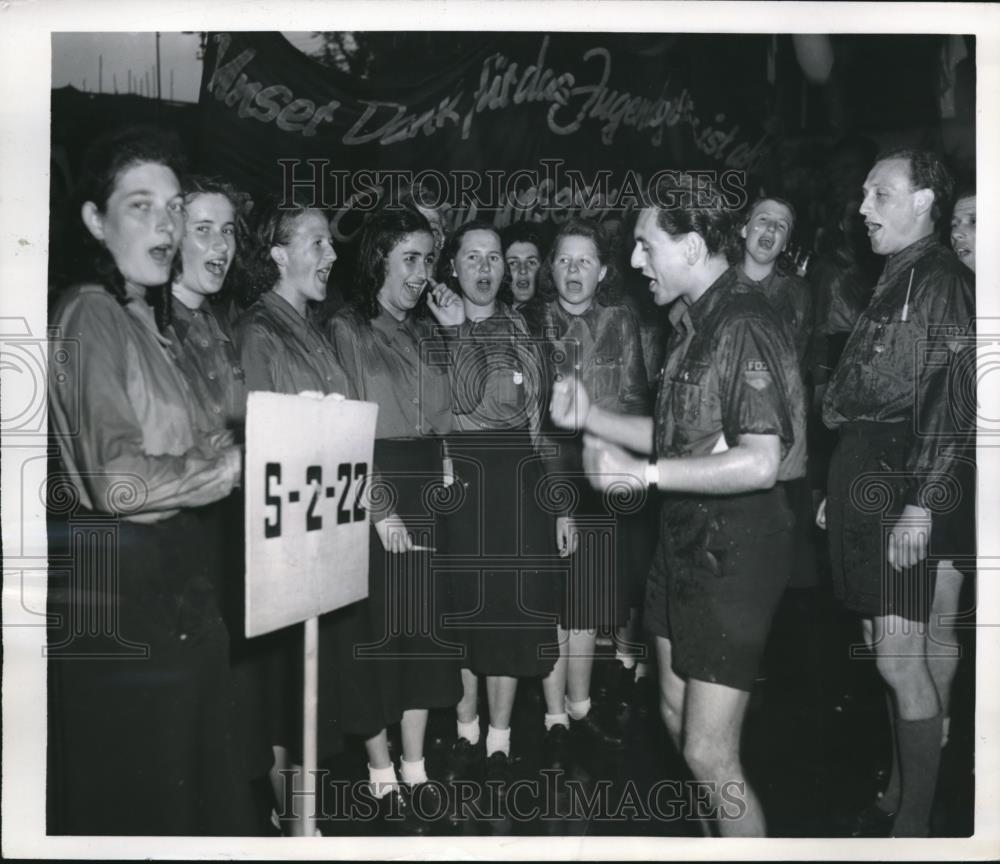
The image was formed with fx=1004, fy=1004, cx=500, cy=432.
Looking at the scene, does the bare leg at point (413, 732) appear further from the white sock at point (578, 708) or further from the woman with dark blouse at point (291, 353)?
the white sock at point (578, 708)

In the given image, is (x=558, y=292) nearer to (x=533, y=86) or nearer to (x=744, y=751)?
(x=533, y=86)

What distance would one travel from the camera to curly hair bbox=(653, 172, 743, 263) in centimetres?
243

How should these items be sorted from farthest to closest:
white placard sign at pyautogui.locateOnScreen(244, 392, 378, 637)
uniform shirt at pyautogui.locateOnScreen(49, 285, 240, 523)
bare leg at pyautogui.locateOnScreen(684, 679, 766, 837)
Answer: bare leg at pyautogui.locateOnScreen(684, 679, 766, 837), uniform shirt at pyautogui.locateOnScreen(49, 285, 240, 523), white placard sign at pyautogui.locateOnScreen(244, 392, 378, 637)

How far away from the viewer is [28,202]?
241 cm

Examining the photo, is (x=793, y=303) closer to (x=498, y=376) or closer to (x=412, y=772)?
(x=498, y=376)

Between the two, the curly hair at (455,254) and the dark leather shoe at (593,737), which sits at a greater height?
the curly hair at (455,254)

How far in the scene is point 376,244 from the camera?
2449 millimetres

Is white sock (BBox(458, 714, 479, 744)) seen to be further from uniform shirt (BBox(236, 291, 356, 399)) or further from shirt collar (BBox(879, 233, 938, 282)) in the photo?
shirt collar (BBox(879, 233, 938, 282))

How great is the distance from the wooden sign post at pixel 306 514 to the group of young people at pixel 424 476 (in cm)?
9

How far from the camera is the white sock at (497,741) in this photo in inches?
98.3

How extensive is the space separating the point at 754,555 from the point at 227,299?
4.56ft

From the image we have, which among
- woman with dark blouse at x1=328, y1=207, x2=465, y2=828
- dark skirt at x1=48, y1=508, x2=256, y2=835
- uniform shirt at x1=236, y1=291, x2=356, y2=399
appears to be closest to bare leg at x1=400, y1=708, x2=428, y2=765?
woman with dark blouse at x1=328, y1=207, x2=465, y2=828

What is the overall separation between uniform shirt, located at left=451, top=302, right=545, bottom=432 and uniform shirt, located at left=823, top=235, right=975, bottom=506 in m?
0.73

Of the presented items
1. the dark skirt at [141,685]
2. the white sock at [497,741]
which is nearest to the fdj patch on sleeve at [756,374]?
the white sock at [497,741]
